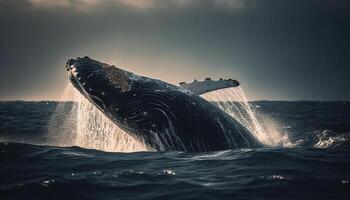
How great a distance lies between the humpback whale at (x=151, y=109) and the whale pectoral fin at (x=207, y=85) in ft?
2.91

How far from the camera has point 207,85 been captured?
30.1 ft

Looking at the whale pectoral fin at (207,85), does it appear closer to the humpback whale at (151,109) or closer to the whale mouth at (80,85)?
the humpback whale at (151,109)

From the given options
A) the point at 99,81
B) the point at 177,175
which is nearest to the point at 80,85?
the point at 99,81

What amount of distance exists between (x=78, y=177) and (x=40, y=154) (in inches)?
99.3

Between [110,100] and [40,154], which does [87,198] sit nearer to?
[110,100]

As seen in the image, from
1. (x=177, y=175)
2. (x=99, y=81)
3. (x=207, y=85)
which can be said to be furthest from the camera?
(x=207, y=85)

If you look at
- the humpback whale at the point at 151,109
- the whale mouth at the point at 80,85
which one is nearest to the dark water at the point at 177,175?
the humpback whale at the point at 151,109

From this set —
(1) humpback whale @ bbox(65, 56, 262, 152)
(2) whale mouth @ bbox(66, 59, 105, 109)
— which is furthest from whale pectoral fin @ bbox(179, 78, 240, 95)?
(2) whale mouth @ bbox(66, 59, 105, 109)

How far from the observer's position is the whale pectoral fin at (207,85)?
899cm

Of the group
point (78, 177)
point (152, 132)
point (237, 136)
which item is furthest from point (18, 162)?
point (237, 136)

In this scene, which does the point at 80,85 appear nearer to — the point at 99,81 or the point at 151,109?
the point at 99,81

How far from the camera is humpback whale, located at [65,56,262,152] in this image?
759 centimetres

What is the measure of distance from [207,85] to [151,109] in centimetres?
194

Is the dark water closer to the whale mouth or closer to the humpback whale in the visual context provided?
the humpback whale
